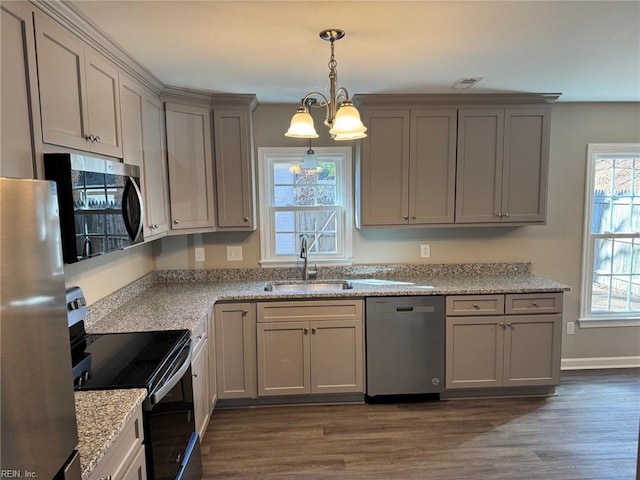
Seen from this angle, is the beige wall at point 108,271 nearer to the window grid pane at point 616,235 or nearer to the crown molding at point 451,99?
the crown molding at point 451,99

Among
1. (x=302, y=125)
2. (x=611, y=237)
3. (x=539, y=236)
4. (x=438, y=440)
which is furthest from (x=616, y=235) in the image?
(x=302, y=125)

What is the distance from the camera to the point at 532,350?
3.13m

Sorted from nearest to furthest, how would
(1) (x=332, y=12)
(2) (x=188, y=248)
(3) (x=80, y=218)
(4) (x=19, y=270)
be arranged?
1. (4) (x=19, y=270)
2. (3) (x=80, y=218)
3. (1) (x=332, y=12)
4. (2) (x=188, y=248)

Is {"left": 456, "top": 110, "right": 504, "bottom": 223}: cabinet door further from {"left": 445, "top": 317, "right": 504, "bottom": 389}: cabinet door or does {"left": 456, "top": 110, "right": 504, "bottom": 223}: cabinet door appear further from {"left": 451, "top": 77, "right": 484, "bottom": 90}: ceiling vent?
{"left": 445, "top": 317, "right": 504, "bottom": 389}: cabinet door

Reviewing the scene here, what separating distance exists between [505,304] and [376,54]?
6.75 feet

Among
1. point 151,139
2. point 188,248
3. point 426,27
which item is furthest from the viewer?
point 188,248

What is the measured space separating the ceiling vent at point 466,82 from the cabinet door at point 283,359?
2.07 metres

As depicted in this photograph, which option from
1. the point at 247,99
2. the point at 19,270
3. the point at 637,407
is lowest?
the point at 637,407

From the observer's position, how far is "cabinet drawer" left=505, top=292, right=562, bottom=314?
121 inches

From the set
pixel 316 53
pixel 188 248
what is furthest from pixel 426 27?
pixel 188 248

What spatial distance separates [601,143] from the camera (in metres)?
3.60

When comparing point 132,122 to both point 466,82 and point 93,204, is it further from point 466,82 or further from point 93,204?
point 466,82

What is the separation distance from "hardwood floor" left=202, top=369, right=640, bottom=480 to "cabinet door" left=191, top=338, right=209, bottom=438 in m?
0.22

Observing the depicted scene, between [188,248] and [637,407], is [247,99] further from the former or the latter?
[637,407]
